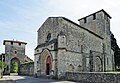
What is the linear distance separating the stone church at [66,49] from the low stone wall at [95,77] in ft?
8.67

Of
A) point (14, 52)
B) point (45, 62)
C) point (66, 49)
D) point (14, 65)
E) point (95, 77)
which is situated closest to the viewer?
point (95, 77)

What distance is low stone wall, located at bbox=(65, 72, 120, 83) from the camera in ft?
49.6

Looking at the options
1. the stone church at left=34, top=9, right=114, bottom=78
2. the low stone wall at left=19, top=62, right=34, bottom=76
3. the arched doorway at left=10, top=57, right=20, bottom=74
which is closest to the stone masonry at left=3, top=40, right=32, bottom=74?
the arched doorway at left=10, top=57, right=20, bottom=74

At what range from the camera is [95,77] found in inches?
672

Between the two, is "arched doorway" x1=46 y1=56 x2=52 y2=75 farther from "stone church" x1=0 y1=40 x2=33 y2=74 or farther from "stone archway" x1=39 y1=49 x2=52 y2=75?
"stone church" x1=0 y1=40 x2=33 y2=74

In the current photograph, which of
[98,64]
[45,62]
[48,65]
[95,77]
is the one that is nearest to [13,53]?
[45,62]

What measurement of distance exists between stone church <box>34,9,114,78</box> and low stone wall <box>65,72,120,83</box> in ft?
8.67

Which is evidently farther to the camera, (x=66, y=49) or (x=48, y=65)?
(x=48, y=65)

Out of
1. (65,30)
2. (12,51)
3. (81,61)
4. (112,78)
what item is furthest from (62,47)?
(12,51)

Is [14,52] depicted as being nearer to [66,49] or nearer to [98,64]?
[98,64]

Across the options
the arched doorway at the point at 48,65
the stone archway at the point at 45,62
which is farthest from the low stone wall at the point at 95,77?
the stone archway at the point at 45,62

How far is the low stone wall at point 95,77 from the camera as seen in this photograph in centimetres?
1512

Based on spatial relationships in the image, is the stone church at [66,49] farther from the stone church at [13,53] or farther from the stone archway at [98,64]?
the stone church at [13,53]

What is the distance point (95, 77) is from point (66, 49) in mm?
7192
